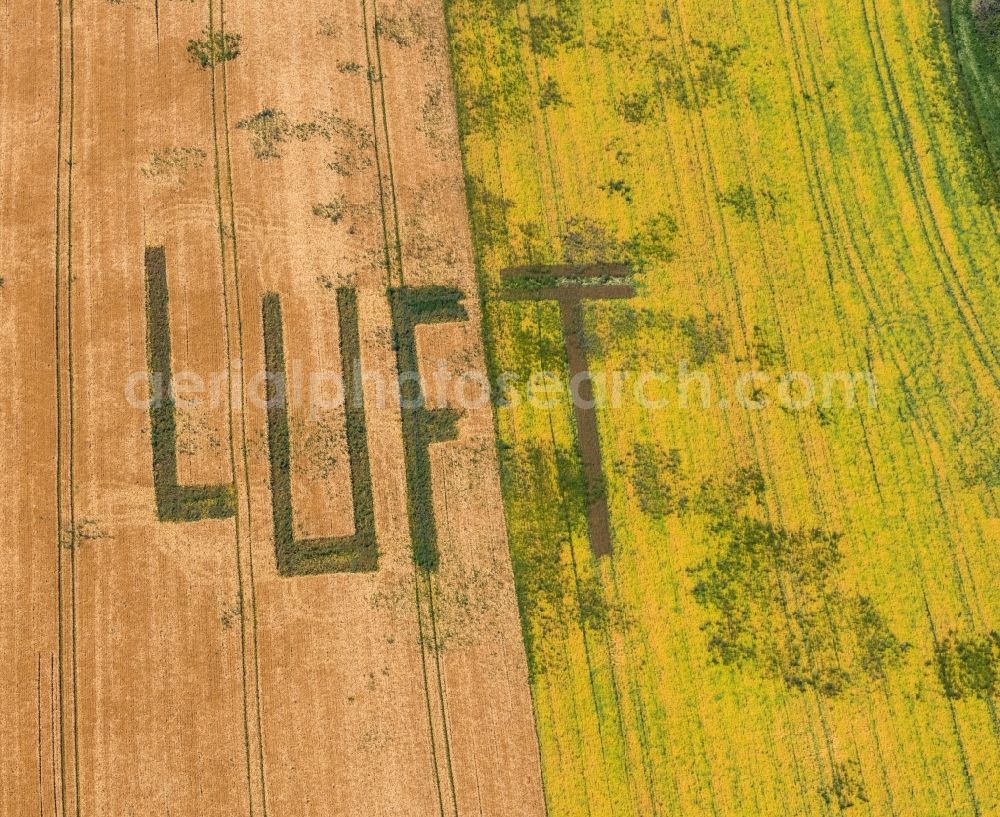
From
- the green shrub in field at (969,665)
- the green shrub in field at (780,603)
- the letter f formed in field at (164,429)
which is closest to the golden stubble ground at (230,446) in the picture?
the letter f formed in field at (164,429)

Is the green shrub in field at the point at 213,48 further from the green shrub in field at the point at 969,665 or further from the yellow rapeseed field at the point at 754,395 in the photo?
the green shrub in field at the point at 969,665

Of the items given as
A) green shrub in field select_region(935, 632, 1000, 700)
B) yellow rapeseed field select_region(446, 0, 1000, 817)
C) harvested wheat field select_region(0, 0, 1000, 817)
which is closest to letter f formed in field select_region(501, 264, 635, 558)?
harvested wheat field select_region(0, 0, 1000, 817)

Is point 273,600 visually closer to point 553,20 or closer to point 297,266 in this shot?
point 297,266

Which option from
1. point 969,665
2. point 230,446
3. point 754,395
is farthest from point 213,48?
point 969,665

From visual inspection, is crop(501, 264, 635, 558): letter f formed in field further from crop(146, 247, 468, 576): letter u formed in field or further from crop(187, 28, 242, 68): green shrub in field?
crop(187, 28, 242, 68): green shrub in field

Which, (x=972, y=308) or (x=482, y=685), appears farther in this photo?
(x=972, y=308)

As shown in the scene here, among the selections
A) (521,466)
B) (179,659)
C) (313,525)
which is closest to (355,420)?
(313,525)

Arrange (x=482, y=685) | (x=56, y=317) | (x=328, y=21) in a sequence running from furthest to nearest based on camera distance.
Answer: (x=328, y=21), (x=56, y=317), (x=482, y=685)
